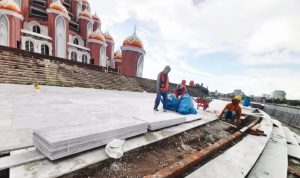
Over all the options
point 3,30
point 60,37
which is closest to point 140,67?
point 60,37

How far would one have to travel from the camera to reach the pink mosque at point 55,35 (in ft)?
53.4

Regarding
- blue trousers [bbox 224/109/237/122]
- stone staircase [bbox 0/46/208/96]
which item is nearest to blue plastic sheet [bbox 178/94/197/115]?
blue trousers [bbox 224/109/237/122]

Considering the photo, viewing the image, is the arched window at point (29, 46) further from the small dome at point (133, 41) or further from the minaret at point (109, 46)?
the minaret at point (109, 46)

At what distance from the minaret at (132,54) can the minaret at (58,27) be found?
776 cm

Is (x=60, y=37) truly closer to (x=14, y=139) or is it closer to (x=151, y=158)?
(x=14, y=139)

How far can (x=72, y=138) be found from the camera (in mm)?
1857

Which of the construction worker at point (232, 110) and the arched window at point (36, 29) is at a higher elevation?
the arched window at point (36, 29)

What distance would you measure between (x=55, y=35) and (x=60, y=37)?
1.92 feet

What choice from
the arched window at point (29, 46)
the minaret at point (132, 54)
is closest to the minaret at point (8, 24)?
the arched window at point (29, 46)

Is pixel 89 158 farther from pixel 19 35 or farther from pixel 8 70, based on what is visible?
pixel 19 35

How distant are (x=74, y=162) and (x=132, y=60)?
59.6 feet

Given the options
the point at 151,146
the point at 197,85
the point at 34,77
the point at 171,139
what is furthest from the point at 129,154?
the point at 197,85

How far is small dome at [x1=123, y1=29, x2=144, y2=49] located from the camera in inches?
754

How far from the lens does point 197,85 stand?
25.4 meters
